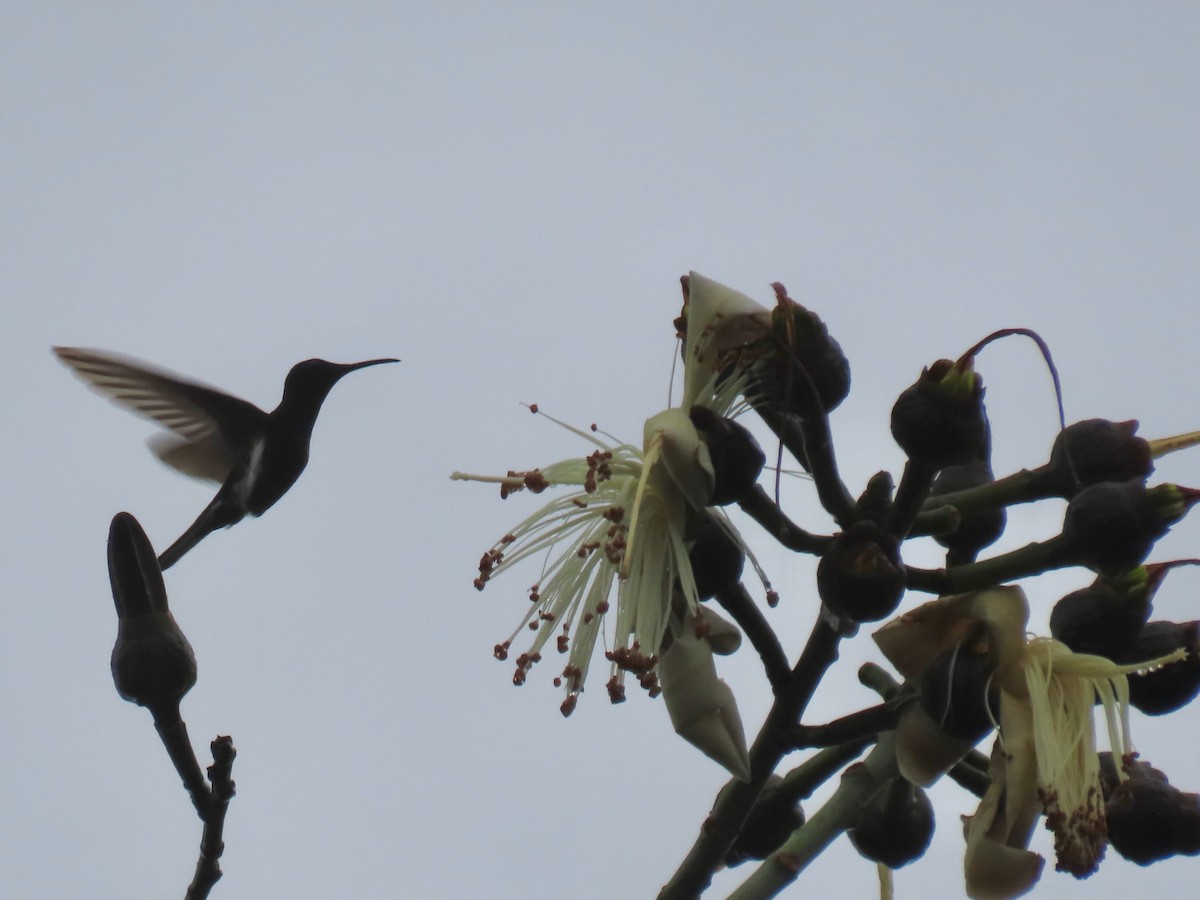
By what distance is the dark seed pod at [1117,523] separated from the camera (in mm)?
2771

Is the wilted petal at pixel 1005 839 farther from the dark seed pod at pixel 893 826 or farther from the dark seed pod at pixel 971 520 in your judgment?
Result: the dark seed pod at pixel 971 520

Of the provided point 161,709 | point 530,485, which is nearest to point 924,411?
point 530,485

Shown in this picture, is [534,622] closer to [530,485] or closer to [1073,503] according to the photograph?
[530,485]

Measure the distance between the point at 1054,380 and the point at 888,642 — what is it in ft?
1.94

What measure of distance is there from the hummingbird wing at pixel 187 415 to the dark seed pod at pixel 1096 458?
376 cm

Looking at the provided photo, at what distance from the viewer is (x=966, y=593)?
115 inches

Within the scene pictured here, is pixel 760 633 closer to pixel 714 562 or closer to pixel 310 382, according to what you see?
pixel 714 562

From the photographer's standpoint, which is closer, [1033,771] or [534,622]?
[1033,771]

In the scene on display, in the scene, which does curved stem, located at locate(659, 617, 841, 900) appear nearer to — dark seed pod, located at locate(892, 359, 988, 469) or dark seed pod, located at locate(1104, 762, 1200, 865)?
dark seed pod, located at locate(892, 359, 988, 469)

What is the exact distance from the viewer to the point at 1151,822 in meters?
3.11

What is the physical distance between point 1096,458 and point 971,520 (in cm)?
30

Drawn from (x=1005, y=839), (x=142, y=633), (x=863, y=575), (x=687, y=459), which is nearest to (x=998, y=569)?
(x=863, y=575)

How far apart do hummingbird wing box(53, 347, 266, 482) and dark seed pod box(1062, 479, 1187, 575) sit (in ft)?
12.8

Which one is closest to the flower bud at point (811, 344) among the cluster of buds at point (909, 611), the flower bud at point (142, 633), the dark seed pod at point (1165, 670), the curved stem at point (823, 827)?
the cluster of buds at point (909, 611)
